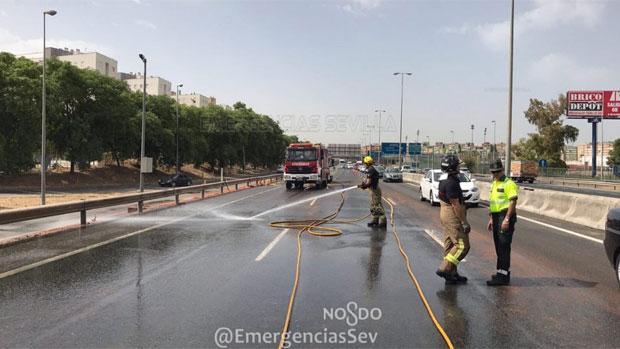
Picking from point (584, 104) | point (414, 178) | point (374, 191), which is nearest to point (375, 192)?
A: point (374, 191)

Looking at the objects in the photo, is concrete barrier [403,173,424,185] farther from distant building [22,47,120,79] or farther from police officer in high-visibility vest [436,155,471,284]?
distant building [22,47,120,79]

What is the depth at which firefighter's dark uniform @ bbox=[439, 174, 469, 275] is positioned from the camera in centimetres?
621

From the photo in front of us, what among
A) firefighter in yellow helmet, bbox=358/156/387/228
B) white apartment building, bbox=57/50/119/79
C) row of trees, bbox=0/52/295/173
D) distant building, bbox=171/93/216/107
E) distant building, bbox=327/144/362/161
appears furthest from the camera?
distant building, bbox=327/144/362/161

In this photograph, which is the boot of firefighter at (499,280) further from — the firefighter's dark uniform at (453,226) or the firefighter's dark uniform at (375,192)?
the firefighter's dark uniform at (375,192)

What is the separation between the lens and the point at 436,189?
18.5 m

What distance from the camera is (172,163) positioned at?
56969mm

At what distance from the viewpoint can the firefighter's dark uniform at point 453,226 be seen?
6207 mm

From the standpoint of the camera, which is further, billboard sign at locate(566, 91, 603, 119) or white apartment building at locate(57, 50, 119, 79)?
white apartment building at locate(57, 50, 119, 79)

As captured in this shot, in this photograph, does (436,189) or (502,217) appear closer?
(502,217)

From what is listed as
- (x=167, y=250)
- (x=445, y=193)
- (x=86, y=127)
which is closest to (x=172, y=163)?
(x=86, y=127)

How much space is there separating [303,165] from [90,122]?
27346 millimetres

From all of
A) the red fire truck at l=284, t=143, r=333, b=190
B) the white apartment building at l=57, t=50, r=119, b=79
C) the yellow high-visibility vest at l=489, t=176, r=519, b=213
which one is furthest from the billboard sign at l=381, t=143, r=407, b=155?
the yellow high-visibility vest at l=489, t=176, r=519, b=213

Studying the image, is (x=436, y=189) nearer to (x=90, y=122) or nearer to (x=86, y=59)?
(x=90, y=122)

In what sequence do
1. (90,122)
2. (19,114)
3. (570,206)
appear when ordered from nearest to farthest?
1. (570,206)
2. (19,114)
3. (90,122)
